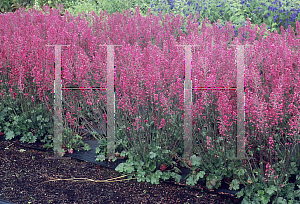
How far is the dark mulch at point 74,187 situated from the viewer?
3.05 meters

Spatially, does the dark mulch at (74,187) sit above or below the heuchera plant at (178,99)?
below

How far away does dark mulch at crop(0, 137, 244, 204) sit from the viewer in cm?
305

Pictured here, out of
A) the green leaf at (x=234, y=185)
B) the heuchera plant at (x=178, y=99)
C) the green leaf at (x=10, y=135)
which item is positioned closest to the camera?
the heuchera plant at (x=178, y=99)

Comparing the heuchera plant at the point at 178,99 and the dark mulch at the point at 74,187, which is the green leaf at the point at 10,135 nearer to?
the dark mulch at the point at 74,187

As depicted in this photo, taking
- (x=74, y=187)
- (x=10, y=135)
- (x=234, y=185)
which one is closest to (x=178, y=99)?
(x=234, y=185)

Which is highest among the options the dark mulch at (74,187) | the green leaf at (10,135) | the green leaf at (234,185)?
the green leaf at (10,135)

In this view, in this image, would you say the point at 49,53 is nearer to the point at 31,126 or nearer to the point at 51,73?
the point at 51,73

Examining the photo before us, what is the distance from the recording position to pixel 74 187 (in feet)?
10.7

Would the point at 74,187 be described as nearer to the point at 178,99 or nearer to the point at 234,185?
the point at 178,99

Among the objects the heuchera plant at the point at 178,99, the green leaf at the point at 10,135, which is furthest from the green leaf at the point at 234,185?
the green leaf at the point at 10,135

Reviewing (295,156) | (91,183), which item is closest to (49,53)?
(91,183)

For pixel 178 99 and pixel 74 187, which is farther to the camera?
pixel 178 99

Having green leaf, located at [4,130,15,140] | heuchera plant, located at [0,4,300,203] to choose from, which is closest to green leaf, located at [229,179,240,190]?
heuchera plant, located at [0,4,300,203]

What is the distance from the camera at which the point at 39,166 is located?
3.67 meters
